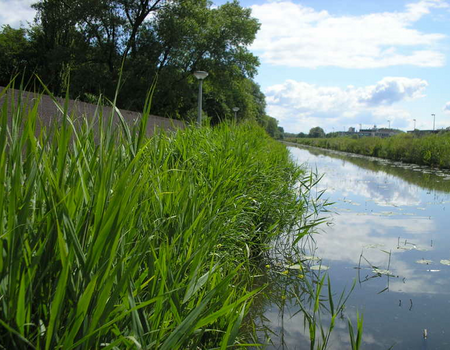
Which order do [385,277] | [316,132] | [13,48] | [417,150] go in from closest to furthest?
1. [385,277]
2. [417,150]
3. [13,48]
4. [316,132]

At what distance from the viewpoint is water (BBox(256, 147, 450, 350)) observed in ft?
9.05

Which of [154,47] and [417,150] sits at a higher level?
[154,47]

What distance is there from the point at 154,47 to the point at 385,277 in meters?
20.0

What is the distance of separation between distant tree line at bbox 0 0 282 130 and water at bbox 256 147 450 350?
Result: 15.4m

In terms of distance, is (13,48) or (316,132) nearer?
(13,48)

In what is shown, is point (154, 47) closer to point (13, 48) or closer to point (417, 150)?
point (13, 48)

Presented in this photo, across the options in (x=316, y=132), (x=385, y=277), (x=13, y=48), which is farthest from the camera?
(x=316, y=132)

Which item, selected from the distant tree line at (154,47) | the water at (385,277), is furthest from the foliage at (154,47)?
the water at (385,277)

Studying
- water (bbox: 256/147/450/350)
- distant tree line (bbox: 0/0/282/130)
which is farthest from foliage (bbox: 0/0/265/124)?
water (bbox: 256/147/450/350)

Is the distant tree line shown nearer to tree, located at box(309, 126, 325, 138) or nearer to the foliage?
the foliage

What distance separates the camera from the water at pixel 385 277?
9.05ft

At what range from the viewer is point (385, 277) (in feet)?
12.8

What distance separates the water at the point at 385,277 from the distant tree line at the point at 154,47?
50.7ft

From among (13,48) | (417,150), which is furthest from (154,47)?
(417,150)
